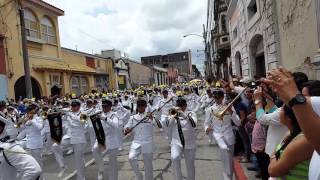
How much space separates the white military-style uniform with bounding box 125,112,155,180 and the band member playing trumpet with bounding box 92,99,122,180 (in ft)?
2.12

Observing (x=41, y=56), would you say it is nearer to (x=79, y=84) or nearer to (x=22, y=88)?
(x=22, y=88)

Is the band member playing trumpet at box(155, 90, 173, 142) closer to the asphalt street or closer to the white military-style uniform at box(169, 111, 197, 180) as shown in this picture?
the white military-style uniform at box(169, 111, 197, 180)

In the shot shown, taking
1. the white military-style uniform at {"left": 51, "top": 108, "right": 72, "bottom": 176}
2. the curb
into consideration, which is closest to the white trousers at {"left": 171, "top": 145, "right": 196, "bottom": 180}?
the curb

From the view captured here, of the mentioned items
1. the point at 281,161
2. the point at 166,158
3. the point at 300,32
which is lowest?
the point at 166,158

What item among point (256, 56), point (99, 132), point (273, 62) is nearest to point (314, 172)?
point (99, 132)

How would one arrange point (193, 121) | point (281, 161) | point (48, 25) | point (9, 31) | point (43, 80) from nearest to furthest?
point (281, 161) < point (193, 121) < point (9, 31) < point (43, 80) < point (48, 25)

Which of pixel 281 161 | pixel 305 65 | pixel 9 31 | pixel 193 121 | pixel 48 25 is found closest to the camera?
pixel 281 161

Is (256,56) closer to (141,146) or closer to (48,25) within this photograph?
(141,146)

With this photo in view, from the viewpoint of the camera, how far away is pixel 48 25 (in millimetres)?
31562

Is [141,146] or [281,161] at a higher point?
[281,161]

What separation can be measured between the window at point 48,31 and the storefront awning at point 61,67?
187 centimetres

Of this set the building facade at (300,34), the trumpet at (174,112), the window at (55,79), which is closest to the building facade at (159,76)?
the window at (55,79)

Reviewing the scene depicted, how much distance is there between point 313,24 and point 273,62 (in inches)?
172

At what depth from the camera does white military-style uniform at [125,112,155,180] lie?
7.90m
